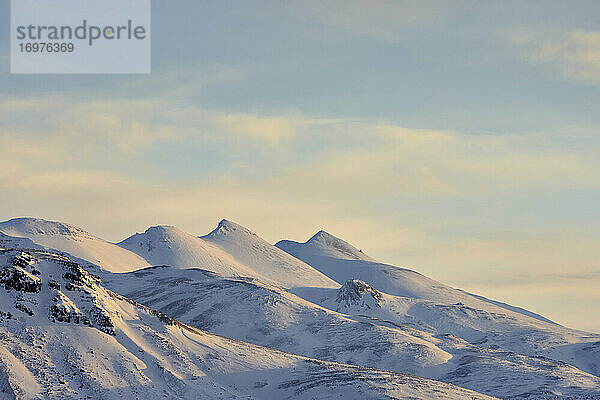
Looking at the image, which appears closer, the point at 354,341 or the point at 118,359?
the point at 118,359

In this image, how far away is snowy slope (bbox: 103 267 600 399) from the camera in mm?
135375

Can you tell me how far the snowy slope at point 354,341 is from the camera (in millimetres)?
135375

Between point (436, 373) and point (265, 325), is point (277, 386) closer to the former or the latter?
point (436, 373)

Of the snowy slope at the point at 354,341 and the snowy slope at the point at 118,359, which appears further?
the snowy slope at the point at 354,341

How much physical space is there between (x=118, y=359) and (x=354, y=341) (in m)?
70.4

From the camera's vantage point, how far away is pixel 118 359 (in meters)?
91.6

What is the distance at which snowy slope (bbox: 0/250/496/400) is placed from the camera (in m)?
84.2

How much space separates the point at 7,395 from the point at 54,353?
11.0 metres

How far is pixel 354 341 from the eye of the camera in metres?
154

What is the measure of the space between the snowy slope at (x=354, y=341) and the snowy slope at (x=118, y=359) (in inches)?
1260

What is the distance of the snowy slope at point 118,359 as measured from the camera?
3314 inches

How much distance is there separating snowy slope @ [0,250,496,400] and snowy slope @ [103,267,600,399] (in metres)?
32.0

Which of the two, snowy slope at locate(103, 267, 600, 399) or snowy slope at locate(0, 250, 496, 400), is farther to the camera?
snowy slope at locate(103, 267, 600, 399)

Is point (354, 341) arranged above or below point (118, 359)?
below
